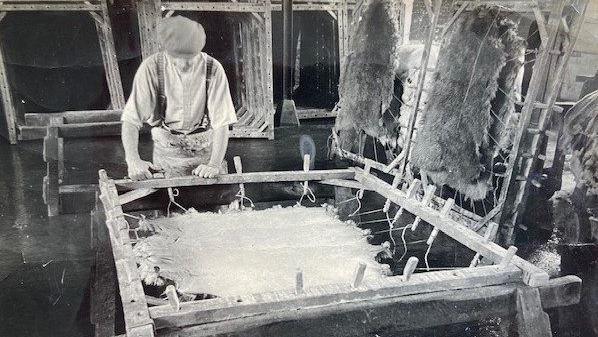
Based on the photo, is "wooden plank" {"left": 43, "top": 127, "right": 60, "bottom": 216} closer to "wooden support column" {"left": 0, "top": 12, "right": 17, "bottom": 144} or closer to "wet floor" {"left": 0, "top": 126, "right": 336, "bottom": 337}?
"wet floor" {"left": 0, "top": 126, "right": 336, "bottom": 337}

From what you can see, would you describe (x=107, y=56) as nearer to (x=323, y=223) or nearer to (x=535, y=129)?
(x=323, y=223)

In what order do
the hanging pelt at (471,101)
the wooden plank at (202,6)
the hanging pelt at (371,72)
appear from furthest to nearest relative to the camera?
1. the hanging pelt at (371,72)
2. the wooden plank at (202,6)
3. the hanging pelt at (471,101)

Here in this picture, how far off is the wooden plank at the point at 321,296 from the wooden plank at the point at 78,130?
1.65 meters

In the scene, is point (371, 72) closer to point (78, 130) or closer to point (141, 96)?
point (141, 96)

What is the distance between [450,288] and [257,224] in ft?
3.62

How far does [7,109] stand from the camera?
8.18 ft

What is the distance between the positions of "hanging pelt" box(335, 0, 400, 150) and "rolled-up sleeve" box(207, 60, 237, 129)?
6.62 feet

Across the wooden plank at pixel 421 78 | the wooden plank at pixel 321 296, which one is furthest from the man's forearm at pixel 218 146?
the wooden plank at pixel 421 78

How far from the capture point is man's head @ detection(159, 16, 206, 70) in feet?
7.47

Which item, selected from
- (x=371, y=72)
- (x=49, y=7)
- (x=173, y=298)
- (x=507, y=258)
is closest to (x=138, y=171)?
(x=49, y=7)

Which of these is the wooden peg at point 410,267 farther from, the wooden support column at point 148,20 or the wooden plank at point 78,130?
the wooden support column at point 148,20

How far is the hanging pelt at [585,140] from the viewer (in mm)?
1605

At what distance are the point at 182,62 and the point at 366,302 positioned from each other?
1.69 m

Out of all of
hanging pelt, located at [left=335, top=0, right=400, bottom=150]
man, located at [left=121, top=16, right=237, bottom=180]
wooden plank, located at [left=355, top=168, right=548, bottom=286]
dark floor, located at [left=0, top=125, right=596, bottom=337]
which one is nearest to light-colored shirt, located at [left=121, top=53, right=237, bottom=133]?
man, located at [left=121, top=16, right=237, bottom=180]
